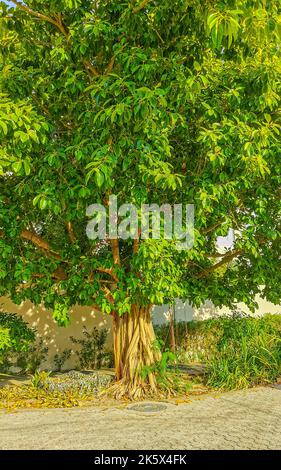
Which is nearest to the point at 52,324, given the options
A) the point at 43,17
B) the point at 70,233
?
the point at 70,233

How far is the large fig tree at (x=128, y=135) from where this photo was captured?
22.9ft

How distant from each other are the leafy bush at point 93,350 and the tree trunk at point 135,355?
320 centimetres

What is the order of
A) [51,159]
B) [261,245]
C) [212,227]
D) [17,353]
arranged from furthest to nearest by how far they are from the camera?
1. [17,353]
2. [261,245]
3. [212,227]
4. [51,159]

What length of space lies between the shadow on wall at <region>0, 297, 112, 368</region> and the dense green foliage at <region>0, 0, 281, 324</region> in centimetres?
359

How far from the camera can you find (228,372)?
9508mm

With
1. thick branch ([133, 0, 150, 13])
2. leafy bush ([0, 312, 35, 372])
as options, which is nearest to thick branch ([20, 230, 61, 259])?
leafy bush ([0, 312, 35, 372])

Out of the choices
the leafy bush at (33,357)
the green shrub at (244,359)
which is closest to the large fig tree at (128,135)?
the green shrub at (244,359)

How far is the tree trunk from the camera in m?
9.07

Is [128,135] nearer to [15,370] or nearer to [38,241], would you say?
[38,241]

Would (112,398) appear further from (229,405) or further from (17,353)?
(17,353)

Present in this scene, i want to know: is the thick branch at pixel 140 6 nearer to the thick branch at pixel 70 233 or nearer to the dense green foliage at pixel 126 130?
the dense green foliage at pixel 126 130

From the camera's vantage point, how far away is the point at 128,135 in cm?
718

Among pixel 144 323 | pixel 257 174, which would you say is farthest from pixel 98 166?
pixel 144 323

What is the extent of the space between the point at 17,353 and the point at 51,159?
6.23 meters
